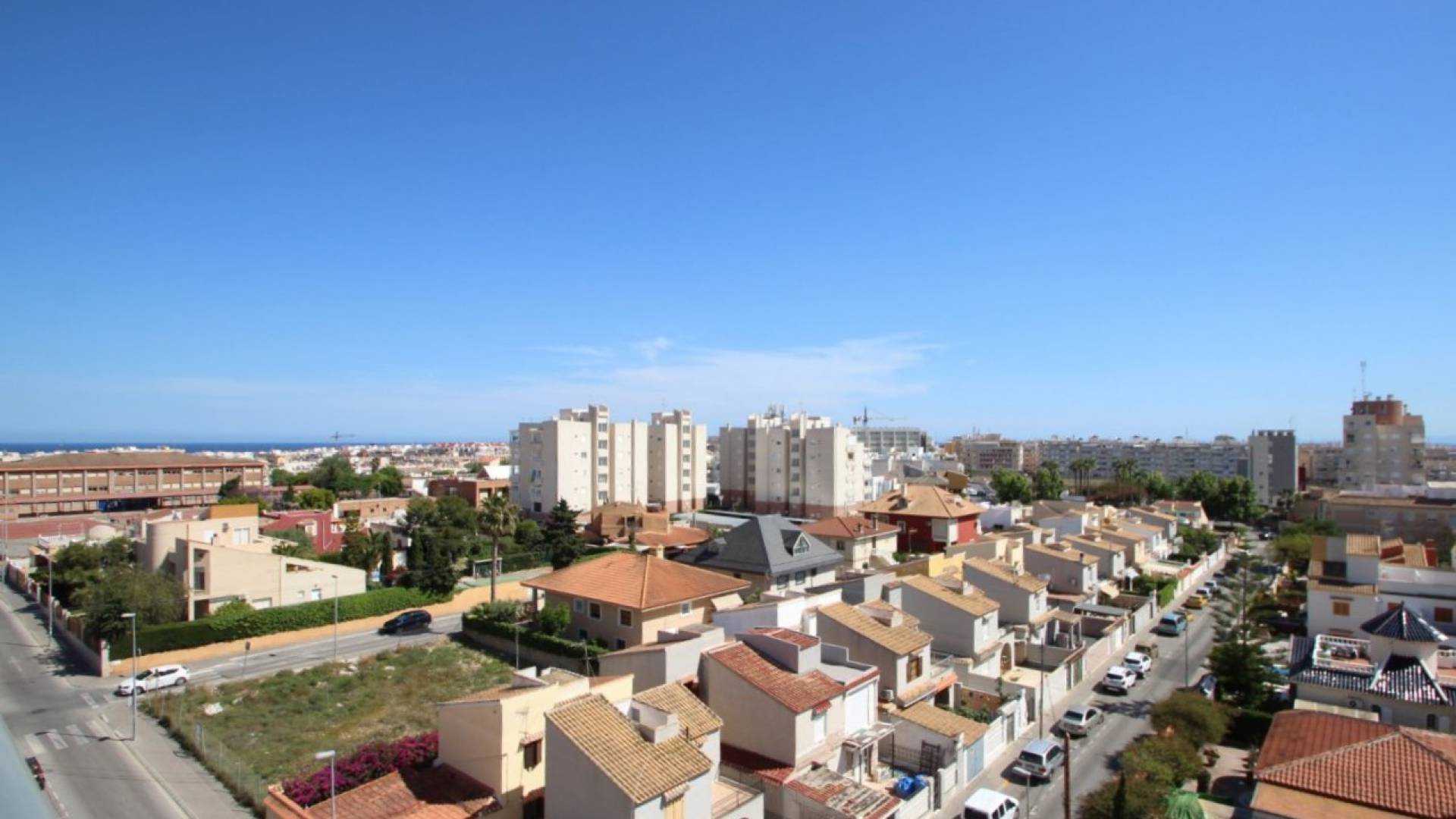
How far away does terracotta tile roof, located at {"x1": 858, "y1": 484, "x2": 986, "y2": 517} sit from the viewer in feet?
187

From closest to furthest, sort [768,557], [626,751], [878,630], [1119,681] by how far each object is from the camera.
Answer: [626,751] < [878,630] < [1119,681] < [768,557]

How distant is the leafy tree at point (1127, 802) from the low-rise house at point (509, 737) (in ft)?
41.1

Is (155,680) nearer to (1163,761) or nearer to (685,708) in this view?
(685,708)

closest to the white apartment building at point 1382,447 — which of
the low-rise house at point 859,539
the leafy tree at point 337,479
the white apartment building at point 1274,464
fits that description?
the white apartment building at point 1274,464

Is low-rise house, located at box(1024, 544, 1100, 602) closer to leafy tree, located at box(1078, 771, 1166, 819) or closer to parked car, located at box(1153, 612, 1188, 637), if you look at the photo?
parked car, located at box(1153, 612, 1188, 637)

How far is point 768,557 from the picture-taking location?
3934 centimetres

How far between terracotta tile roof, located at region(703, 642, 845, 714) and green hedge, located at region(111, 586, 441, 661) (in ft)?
74.9

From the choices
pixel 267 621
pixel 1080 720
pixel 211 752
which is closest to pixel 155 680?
pixel 267 621

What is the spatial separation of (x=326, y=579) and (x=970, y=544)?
34.7 m

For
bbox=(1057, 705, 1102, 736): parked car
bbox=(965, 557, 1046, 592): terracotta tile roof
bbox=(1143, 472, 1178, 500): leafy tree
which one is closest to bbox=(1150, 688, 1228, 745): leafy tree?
bbox=(1057, 705, 1102, 736): parked car

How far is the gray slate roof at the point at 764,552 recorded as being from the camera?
3953 centimetres

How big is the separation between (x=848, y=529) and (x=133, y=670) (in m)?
35.4

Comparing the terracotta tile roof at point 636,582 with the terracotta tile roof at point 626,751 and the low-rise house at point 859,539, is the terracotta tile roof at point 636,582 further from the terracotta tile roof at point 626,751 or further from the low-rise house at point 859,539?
the low-rise house at point 859,539

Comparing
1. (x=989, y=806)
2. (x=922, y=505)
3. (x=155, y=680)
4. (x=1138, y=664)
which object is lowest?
(x=1138, y=664)
